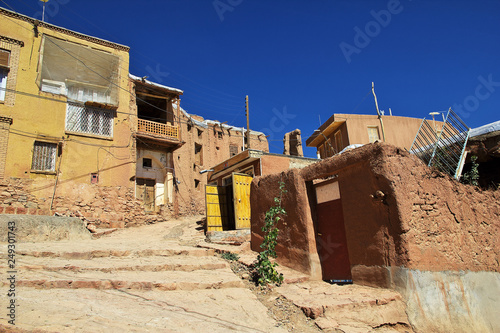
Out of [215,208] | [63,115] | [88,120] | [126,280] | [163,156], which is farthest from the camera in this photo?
[163,156]

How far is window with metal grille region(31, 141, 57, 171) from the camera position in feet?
46.8

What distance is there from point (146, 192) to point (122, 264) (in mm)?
13280

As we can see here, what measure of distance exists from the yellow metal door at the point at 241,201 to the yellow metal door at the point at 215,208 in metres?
1.11

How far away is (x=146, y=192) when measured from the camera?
19.1 metres

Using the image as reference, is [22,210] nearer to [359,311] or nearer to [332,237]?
[332,237]

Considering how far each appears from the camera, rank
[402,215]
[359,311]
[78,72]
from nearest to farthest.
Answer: [359,311] → [402,215] → [78,72]

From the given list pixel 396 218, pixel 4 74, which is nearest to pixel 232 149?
pixel 4 74

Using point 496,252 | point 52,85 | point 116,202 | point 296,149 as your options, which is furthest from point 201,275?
point 296,149

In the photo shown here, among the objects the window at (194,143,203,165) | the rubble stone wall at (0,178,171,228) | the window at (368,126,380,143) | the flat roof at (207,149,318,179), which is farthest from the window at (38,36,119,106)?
the window at (368,126,380,143)

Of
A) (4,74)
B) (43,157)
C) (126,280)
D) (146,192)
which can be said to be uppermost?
(4,74)

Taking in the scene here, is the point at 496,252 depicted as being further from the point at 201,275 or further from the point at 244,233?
the point at 244,233

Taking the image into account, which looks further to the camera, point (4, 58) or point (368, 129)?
point (368, 129)

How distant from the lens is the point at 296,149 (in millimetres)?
27438

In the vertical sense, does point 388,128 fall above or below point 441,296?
above
